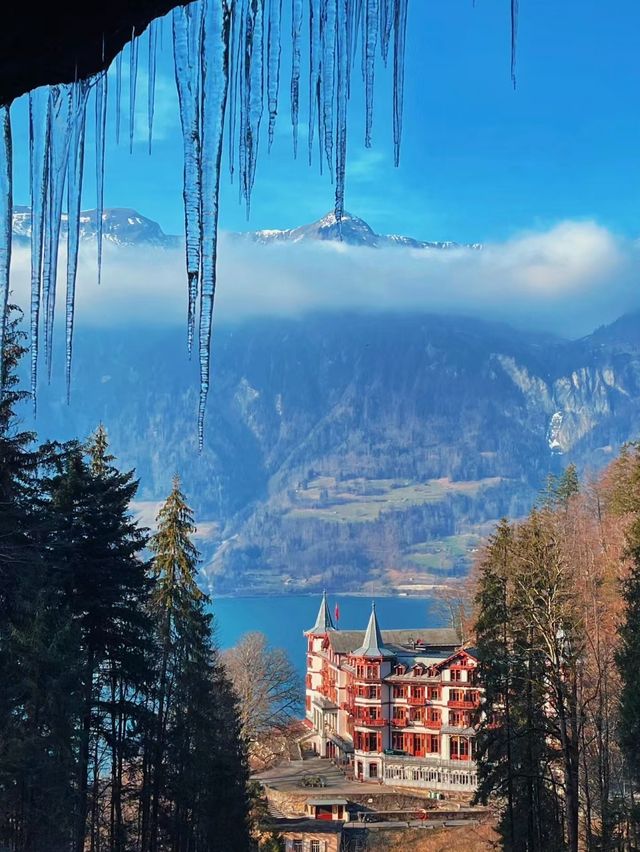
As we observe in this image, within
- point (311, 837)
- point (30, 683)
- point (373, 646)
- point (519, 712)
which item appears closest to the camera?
point (30, 683)

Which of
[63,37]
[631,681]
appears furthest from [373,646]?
[63,37]

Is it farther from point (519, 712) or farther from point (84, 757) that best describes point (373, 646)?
point (84, 757)

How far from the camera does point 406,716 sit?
1885 inches

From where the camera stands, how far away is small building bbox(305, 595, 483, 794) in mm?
43438

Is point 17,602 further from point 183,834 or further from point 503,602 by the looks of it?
point 503,602

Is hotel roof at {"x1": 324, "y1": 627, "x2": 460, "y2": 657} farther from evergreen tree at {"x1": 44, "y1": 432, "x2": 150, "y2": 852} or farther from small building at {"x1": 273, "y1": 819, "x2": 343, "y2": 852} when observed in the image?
evergreen tree at {"x1": 44, "y1": 432, "x2": 150, "y2": 852}

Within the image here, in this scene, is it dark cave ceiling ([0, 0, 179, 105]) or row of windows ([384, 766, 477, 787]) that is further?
row of windows ([384, 766, 477, 787])

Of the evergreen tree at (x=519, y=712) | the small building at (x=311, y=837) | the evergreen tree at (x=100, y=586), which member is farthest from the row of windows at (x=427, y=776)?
the evergreen tree at (x=100, y=586)

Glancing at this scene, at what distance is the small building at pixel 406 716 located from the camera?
143ft

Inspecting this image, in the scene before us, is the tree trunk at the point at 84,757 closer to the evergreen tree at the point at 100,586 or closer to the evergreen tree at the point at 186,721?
the evergreen tree at the point at 100,586

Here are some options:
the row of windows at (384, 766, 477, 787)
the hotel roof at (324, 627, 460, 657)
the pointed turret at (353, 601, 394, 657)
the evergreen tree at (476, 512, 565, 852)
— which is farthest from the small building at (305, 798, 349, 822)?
the evergreen tree at (476, 512, 565, 852)

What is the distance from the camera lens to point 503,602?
20.5 metres

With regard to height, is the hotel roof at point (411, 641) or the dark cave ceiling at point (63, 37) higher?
the dark cave ceiling at point (63, 37)

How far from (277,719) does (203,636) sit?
32956 millimetres
